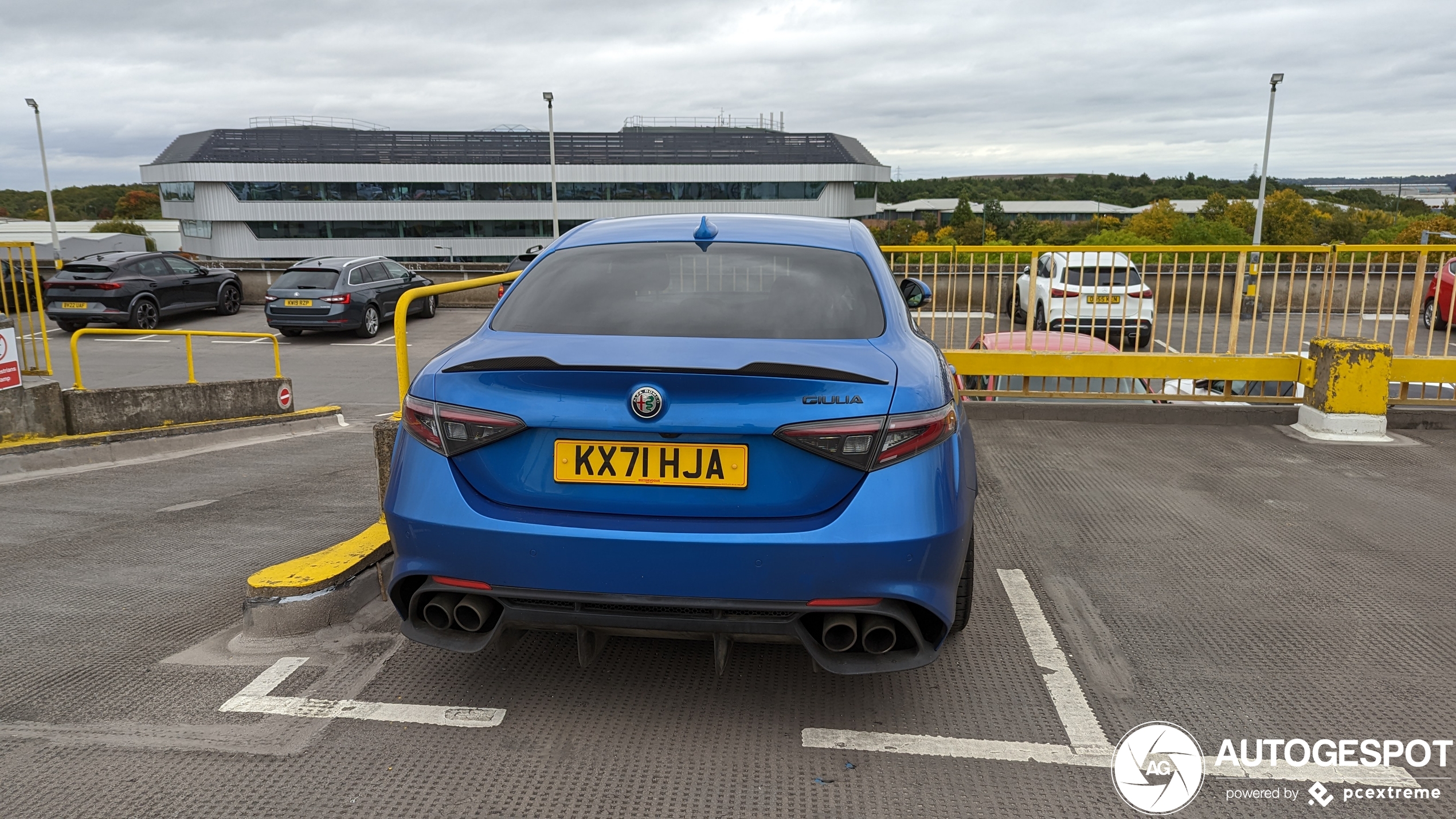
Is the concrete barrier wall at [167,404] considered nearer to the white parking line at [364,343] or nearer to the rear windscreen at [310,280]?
the white parking line at [364,343]

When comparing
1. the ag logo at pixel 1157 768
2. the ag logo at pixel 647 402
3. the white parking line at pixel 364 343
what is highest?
the ag logo at pixel 647 402

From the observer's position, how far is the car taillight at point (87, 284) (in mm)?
19406

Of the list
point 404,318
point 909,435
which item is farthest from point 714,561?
point 404,318

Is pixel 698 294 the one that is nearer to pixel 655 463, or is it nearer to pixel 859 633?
pixel 655 463

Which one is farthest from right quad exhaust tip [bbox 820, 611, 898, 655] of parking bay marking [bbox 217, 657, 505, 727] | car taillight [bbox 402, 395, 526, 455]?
parking bay marking [bbox 217, 657, 505, 727]

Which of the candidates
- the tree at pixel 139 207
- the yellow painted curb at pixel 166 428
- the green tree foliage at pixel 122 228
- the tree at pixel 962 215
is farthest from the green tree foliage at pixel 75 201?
the yellow painted curb at pixel 166 428

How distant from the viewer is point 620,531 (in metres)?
2.69

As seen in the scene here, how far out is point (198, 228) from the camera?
76750 mm

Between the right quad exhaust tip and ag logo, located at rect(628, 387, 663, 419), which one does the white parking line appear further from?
the right quad exhaust tip

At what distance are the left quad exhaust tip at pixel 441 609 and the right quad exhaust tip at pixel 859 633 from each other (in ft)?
3.61

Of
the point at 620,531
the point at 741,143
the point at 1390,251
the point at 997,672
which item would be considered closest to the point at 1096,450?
the point at 1390,251

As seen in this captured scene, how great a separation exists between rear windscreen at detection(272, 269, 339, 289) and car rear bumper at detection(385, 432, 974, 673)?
18.5 meters

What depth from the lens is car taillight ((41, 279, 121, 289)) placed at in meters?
19.4

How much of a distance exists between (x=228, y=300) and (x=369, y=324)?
555cm
